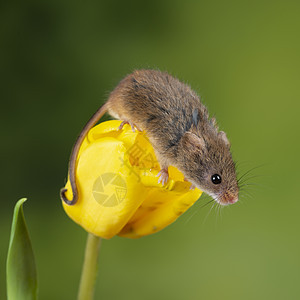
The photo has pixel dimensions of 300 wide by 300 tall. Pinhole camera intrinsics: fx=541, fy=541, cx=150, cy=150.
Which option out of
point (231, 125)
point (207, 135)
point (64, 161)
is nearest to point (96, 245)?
point (207, 135)

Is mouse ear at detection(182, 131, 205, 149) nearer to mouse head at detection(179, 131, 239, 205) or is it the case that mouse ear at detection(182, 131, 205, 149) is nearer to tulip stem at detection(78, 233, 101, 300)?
mouse head at detection(179, 131, 239, 205)

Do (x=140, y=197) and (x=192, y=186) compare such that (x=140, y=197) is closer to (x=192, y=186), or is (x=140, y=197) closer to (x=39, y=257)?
(x=192, y=186)

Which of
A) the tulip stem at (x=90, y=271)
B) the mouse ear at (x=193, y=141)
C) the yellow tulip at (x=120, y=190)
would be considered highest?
the mouse ear at (x=193, y=141)

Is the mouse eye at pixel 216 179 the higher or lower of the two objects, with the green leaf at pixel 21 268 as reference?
higher

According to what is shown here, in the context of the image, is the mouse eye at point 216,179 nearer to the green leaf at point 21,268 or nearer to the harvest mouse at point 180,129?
the harvest mouse at point 180,129

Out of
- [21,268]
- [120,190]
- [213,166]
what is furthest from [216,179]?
[21,268]

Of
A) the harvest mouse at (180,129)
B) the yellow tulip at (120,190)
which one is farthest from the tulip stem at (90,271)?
the harvest mouse at (180,129)

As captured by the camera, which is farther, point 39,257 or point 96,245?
point 39,257
